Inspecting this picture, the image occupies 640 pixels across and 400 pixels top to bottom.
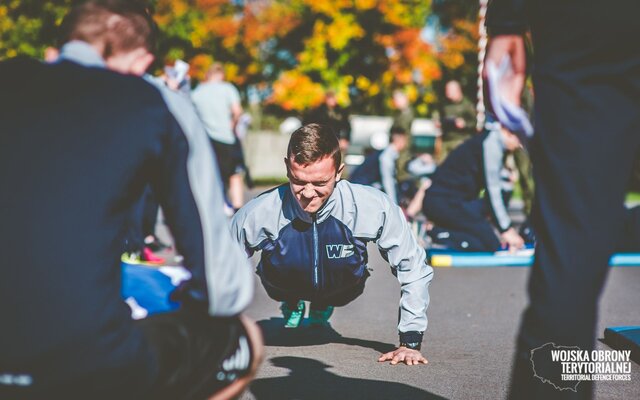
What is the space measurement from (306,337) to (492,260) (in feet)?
11.7

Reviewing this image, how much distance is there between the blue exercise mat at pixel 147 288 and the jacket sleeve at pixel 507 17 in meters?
1.47

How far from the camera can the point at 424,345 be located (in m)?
4.24

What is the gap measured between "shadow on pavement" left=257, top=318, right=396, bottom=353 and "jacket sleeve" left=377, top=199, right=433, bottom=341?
0.54 metres

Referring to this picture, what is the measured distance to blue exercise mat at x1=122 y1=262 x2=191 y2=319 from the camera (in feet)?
9.79

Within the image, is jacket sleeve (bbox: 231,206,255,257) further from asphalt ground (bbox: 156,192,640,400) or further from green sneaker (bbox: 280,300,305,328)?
green sneaker (bbox: 280,300,305,328)

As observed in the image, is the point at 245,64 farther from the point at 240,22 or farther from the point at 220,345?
the point at 220,345

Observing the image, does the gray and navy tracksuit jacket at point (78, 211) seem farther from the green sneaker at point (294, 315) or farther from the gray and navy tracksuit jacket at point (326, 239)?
the green sneaker at point (294, 315)

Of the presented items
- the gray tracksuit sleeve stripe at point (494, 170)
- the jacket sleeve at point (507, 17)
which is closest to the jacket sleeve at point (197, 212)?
the jacket sleeve at point (507, 17)

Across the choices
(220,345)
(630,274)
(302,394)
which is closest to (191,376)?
(220,345)

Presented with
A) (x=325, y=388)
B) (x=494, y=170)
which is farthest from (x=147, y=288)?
(x=494, y=170)

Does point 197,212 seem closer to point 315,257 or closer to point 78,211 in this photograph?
point 78,211

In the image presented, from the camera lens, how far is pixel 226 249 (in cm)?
190

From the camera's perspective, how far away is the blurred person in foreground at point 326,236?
3707 millimetres

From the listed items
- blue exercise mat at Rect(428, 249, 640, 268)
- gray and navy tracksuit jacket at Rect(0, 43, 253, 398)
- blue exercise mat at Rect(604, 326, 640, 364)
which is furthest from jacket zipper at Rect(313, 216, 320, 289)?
blue exercise mat at Rect(428, 249, 640, 268)
